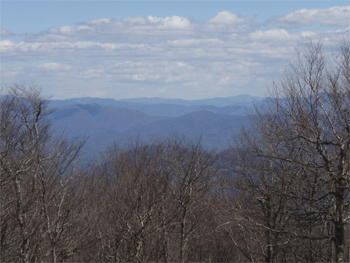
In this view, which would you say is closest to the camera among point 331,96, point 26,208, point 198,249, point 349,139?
point 349,139

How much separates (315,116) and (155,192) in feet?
34.4

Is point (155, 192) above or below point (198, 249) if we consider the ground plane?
above

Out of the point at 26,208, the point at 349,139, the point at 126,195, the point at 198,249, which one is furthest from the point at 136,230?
the point at 198,249

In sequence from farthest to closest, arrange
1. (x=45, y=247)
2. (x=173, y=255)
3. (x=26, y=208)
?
(x=173, y=255) → (x=45, y=247) → (x=26, y=208)

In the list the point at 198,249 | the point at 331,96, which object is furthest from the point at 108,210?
the point at 198,249

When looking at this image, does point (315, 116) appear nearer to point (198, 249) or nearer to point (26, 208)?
point (26, 208)

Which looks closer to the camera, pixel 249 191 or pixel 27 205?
pixel 27 205

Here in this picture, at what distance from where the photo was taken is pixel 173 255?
26250 millimetres

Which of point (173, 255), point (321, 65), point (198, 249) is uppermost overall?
point (321, 65)

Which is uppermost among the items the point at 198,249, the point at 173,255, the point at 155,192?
the point at 155,192

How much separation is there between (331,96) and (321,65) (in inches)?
53.9

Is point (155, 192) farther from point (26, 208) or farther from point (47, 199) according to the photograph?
point (26, 208)

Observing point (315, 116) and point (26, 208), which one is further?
point (26, 208)

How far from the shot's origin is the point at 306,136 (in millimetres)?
13617
